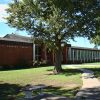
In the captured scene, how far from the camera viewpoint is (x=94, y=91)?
16.6 metres

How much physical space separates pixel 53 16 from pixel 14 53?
16.4m

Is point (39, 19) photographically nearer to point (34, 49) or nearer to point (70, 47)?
point (34, 49)

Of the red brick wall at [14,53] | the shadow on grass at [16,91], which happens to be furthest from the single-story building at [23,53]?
the shadow on grass at [16,91]

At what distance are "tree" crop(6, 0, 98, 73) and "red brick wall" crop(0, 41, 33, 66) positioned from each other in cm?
1123

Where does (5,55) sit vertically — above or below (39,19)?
below

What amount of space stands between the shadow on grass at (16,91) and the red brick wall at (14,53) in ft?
64.4

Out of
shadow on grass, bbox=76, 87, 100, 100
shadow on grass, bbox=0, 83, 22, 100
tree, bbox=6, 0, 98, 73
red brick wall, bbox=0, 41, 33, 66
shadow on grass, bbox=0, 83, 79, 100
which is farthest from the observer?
red brick wall, bbox=0, 41, 33, 66

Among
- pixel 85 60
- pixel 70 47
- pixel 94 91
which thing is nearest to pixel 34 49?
pixel 70 47

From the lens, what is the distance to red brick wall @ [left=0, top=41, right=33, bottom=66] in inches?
1623

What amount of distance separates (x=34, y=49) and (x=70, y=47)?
566 inches

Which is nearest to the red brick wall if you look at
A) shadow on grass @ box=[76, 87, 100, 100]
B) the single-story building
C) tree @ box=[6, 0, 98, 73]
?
the single-story building

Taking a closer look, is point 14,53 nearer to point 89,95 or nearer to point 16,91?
point 16,91

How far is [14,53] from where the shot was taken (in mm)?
43312

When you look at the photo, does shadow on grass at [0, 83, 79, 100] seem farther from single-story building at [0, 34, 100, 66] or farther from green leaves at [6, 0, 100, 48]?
single-story building at [0, 34, 100, 66]
